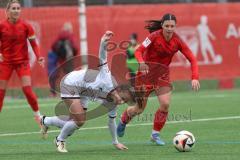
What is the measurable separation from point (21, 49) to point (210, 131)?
3749 mm

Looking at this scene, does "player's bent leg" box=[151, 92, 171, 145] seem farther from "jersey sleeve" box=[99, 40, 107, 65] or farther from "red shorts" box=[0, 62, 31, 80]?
"red shorts" box=[0, 62, 31, 80]

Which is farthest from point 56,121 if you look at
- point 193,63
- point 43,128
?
point 193,63

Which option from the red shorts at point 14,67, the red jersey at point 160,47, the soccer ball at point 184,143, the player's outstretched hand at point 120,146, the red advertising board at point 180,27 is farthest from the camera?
the red advertising board at point 180,27

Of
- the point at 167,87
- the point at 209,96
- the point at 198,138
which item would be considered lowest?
the point at 209,96

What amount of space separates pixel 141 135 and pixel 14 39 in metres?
2.89

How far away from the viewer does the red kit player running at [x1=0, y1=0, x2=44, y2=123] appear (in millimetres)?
14883

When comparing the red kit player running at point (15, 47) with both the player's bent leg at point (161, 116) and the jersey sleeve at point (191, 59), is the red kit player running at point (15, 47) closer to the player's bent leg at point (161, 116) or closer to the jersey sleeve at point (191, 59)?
the player's bent leg at point (161, 116)

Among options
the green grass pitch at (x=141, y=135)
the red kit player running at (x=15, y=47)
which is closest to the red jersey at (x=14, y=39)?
the red kit player running at (x=15, y=47)

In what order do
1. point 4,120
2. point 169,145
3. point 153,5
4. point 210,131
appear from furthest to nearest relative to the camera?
point 153,5 < point 4,120 < point 210,131 < point 169,145

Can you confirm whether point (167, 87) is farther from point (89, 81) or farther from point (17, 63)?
point (17, 63)

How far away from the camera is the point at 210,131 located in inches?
584

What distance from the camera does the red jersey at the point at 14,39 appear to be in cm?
1488

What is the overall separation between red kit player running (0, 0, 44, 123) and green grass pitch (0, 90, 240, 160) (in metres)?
0.99

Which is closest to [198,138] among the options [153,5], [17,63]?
[17,63]
